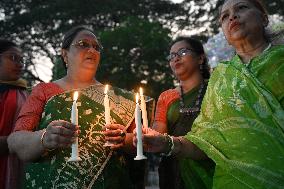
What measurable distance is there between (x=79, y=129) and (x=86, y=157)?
197mm

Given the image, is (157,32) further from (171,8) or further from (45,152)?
(45,152)

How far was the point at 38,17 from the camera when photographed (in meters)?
26.2

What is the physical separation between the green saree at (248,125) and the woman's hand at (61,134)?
861mm

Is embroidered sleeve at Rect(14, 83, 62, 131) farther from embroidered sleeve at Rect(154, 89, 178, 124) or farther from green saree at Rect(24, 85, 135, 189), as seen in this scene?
embroidered sleeve at Rect(154, 89, 178, 124)

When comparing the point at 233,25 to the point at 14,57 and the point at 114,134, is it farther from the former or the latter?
the point at 14,57

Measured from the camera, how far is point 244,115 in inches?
101

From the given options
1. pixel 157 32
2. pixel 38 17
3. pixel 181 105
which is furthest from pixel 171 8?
pixel 181 105

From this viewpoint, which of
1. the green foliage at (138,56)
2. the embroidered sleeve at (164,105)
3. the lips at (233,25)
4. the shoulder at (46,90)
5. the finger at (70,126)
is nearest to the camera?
the finger at (70,126)

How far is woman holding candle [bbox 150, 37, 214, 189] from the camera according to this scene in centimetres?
329

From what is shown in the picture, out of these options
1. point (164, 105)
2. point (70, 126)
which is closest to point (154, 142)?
point (70, 126)

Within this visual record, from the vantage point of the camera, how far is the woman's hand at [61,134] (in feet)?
7.59

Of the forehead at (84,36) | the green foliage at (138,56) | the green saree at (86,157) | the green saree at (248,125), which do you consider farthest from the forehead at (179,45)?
the green foliage at (138,56)

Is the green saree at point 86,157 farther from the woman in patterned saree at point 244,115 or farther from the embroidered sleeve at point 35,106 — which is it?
the woman in patterned saree at point 244,115

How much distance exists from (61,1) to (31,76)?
5.09m
